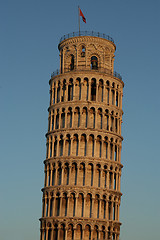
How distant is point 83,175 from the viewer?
8406cm

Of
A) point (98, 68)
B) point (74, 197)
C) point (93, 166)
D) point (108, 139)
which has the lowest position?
Result: point (74, 197)

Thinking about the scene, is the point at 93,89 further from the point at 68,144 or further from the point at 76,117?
the point at 68,144

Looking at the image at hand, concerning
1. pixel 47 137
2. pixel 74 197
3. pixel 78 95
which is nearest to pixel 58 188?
pixel 74 197

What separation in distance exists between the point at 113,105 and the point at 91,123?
582 cm

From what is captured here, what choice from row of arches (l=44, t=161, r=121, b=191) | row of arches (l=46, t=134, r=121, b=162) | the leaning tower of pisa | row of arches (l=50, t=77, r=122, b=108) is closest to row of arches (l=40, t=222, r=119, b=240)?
the leaning tower of pisa

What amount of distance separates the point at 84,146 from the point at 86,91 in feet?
34.0

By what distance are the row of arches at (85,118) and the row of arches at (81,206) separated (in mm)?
12479

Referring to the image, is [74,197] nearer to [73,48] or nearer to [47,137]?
[47,137]

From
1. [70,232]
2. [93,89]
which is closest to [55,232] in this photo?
[70,232]

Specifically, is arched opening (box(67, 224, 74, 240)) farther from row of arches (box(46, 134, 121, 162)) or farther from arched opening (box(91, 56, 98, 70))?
arched opening (box(91, 56, 98, 70))

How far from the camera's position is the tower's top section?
91750mm

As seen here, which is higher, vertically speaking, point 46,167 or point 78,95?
point 78,95

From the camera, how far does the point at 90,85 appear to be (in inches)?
3474

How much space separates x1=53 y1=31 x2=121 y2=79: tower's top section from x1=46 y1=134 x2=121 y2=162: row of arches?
13.5 metres
